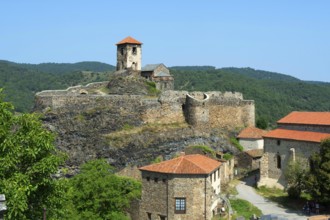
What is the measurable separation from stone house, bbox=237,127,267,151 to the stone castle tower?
72.7 feet

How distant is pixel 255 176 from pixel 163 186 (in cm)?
1838

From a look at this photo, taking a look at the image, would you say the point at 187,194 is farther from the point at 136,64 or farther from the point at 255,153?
the point at 136,64

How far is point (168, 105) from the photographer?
57.5 meters

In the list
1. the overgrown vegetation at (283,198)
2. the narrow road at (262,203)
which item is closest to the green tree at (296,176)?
the overgrown vegetation at (283,198)

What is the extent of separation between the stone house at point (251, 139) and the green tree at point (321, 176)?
16.6 metres

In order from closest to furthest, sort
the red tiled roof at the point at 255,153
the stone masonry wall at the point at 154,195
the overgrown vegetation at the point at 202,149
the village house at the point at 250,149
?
the stone masonry wall at the point at 154,195 < the overgrown vegetation at the point at 202,149 < the village house at the point at 250,149 < the red tiled roof at the point at 255,153

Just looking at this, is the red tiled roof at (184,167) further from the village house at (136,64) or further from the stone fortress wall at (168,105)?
the village house at (136,64)

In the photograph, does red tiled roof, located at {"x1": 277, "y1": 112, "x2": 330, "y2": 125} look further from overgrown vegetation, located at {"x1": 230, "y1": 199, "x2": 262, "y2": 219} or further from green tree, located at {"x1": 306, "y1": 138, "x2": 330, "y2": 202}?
overgrown vegetation, located at {"x1": 230, "y1": 199, "x2": 262, "y2": 219}

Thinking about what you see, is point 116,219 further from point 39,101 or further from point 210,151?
point 39,101

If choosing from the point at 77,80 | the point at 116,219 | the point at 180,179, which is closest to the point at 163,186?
the point at 180,179

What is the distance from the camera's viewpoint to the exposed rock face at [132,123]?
169ft

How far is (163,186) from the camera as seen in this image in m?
37.3

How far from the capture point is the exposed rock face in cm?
5156

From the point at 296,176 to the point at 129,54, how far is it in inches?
1450
